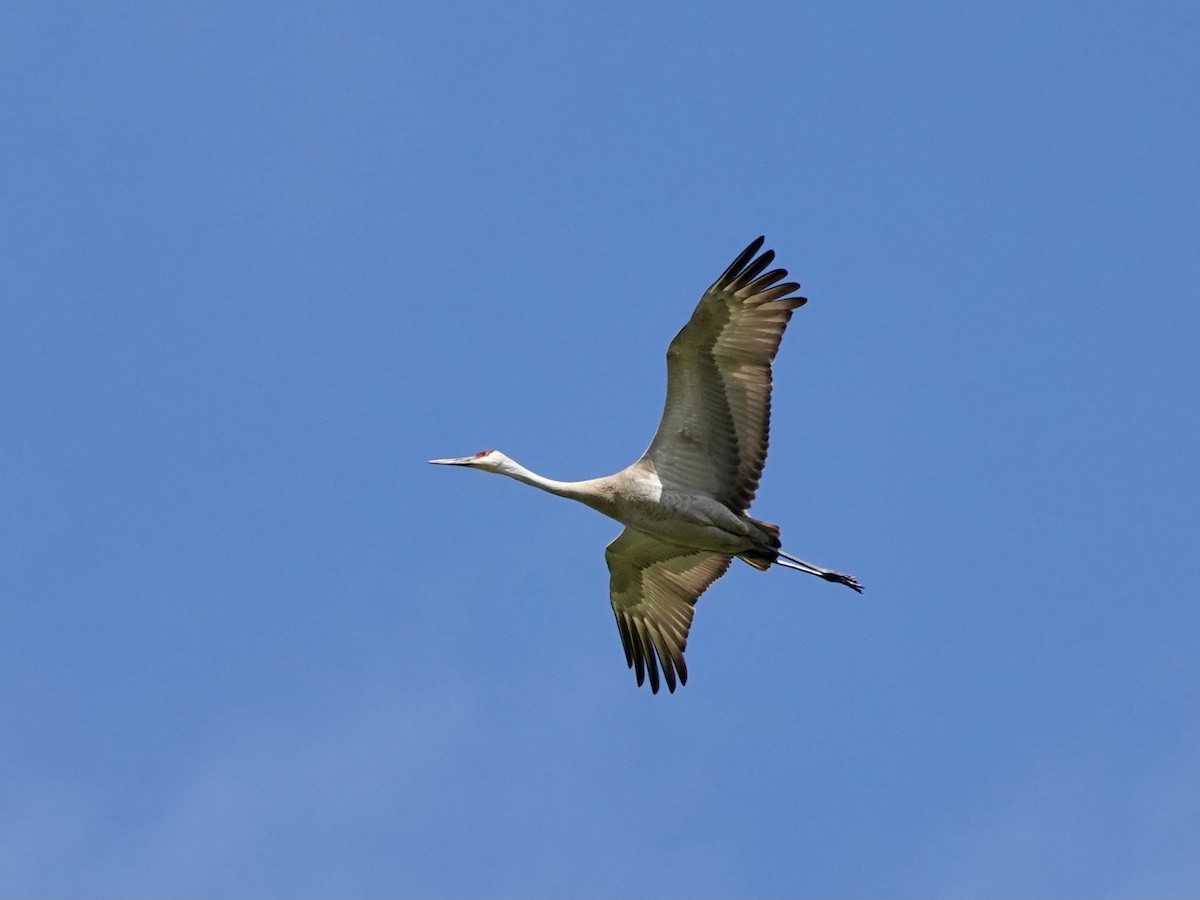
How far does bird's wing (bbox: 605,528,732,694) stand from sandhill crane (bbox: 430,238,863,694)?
27.5 inches

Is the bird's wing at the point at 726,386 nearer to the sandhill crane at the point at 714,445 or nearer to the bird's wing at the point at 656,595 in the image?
the sandhill crane at the point at 714,445

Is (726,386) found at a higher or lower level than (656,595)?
higher

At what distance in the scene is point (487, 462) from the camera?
21.3m

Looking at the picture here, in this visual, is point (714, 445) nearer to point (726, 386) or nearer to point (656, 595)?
point (726, 386)

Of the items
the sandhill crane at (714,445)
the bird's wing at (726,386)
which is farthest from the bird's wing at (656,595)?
the bird's wing at (726,386)

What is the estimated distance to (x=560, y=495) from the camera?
68.2 ft

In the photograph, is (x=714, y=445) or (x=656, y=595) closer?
(x=714, y=445)

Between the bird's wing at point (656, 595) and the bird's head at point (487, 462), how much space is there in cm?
161

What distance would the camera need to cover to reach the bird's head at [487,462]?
69.9ft

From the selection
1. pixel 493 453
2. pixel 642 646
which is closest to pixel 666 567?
pixel 642 646

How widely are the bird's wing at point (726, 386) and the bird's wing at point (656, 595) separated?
1.58 metres

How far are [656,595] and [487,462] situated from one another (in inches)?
100

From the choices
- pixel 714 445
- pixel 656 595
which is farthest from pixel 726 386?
pixel 656 595

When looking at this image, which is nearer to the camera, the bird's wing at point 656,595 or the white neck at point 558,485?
the white neck at point 558,485
